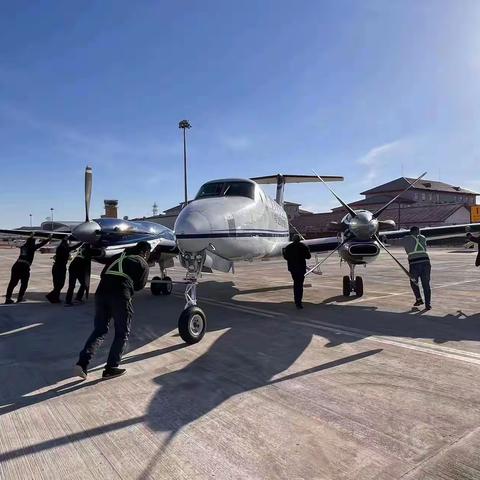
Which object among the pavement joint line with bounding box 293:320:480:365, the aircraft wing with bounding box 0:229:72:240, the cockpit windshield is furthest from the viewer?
the aircraft wing with bounding box 0:229:72:240

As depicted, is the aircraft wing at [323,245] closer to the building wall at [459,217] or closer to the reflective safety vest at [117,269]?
the reflective safety vest at [117,269]

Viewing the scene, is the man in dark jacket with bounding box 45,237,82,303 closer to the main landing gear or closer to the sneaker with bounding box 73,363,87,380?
the sneaker with bounding box 73,363,87,380

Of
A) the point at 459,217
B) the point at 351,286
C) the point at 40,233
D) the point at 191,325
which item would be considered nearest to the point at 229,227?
the point at 191,325

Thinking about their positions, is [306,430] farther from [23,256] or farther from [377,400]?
[23,256]

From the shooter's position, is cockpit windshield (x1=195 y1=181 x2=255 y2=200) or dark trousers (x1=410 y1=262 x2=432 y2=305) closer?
cockpit windshield (x1=195 y1=181 x2=255 y2=200)

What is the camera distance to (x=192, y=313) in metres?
7.34

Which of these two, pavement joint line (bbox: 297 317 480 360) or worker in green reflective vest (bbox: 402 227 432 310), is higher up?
worker in green reflective vest (bbox: 402 227 432 310)

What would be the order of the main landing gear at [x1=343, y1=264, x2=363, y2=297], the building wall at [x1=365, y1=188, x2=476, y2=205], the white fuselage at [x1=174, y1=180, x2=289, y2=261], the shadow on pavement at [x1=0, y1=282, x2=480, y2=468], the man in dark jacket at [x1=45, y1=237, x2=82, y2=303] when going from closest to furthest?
the shadow on pavement at [x1=0, y1=282, x2=480, y2=468]
the white fuselage at [x1=174, y1=180, x2=289, y2=261]
the man in dark jacket at [x1=45, y1=237, x2=82, y2=303]
the main landing gear at [x1=343, y1=264, x2=363, y2=297]
the building wall at [x1=365, y1=188, x2=476, y2=205]

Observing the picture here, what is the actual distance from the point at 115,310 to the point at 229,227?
10.8 feet

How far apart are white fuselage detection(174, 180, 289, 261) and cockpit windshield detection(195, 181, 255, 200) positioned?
0.59 feet

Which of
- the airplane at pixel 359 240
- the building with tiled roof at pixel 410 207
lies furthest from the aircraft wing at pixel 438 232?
the building with tiled roof at pixel 410 207

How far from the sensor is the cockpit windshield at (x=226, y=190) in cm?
975

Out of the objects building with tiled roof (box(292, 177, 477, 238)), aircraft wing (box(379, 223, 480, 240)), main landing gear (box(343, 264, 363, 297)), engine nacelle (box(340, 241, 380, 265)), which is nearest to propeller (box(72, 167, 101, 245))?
engine nacelle (box(340, 241, 380, 265))

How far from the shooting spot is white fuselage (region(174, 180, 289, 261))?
7.71m
